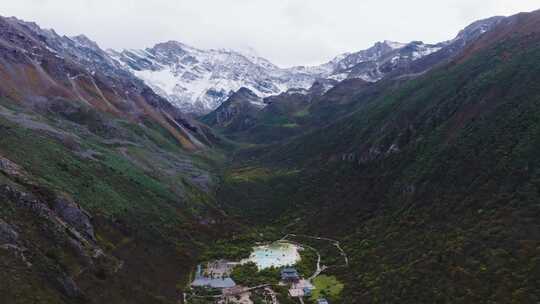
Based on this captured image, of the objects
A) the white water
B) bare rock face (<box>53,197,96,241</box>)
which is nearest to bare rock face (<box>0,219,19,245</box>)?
bare rock face (<box>53,197,96,241</box>)

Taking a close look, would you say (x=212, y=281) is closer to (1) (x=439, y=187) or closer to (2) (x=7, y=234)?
(2) (x=7, y=234)

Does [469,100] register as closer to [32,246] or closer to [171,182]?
[171,182]

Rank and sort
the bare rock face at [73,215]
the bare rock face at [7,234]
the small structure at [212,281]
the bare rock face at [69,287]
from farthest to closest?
the small structure at [212,281], the bare rock face at [73,215], the bare rock face at [69,287], the bare rock face at [7,234]

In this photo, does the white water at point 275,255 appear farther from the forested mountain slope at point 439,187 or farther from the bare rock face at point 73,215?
the bare rock face at point 73,215

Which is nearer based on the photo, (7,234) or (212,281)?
(7,234)

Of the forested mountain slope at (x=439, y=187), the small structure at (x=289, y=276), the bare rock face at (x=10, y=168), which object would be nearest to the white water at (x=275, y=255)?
the small structure at (x=289, y=276)

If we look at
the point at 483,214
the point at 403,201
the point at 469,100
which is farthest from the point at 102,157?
the point at 469,100

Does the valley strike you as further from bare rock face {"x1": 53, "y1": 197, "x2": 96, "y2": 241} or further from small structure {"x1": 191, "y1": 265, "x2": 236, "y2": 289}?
small structure {"x1": 191, "y1": 265, "x2": 236, "y2": 289}

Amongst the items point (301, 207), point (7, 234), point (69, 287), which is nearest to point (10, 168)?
point (7, 234)
